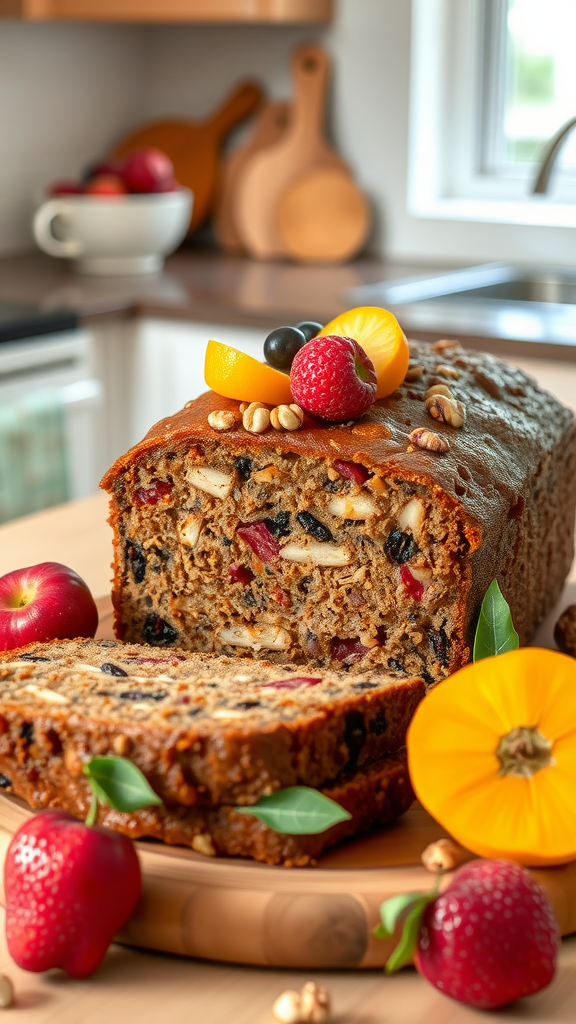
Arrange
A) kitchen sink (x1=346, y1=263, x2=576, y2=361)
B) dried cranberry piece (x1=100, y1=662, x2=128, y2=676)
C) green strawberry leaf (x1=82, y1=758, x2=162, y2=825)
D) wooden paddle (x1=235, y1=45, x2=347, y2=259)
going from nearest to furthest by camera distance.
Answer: green strawberry leaf (x1=82, y1=758, x2=162, y2=825), dried cranberry piece (x1=100, y1=662, x2=128, y2=676), kitchen sink (x1=346, y1=263, x2=576, y2=361), wooden paddle (x1=235, y1=45, x2=347, y2=259)

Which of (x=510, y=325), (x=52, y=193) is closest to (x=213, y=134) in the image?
(x=52, y=193)

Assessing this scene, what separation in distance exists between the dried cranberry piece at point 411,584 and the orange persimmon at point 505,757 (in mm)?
326

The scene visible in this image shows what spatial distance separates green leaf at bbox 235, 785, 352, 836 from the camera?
0.98m

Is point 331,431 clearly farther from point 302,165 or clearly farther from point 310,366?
point 302,165

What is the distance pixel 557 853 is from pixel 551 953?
0.12 m

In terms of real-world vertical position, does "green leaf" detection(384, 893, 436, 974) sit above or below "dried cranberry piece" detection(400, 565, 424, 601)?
below

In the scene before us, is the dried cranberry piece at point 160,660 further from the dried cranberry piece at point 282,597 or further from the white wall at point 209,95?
the white wall at point 209,95

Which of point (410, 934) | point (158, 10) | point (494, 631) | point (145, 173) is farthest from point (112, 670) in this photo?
point (158, 10)

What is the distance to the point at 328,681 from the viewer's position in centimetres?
121

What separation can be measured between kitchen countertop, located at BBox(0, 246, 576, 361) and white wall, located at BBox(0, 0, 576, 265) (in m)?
0.17

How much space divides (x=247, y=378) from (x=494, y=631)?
0.40 m

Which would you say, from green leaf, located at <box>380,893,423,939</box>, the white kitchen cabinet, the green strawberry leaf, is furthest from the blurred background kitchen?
green leaf, located at <box>380,893,423,939</box>

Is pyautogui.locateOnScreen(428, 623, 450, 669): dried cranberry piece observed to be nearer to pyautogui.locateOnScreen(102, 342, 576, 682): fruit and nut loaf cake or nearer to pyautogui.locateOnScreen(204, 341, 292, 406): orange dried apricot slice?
pyautogui.locateOnScreen(102, 342, 576, 682): fruit and nut loaf cake

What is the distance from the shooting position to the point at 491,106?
3.91 m
